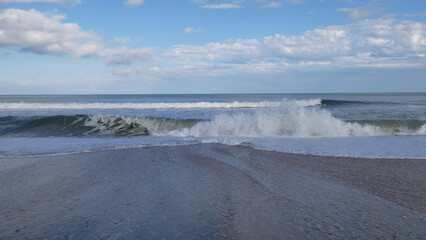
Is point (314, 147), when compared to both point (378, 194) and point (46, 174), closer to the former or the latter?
point (378, 194)

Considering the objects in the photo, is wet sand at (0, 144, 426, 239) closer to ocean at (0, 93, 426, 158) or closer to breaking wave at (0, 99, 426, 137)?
ocean at (0, 93, 426, 158)

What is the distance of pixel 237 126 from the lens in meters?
13.9

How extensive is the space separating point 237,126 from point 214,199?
378 inches

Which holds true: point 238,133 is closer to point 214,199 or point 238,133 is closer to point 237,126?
point 237,126

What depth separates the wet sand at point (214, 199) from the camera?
3289mm

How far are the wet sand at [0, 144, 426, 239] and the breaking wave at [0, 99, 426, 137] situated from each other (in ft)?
18.9

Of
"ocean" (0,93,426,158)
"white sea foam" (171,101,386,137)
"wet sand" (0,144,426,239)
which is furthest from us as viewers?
"white sea foam" (171,101,386,137)

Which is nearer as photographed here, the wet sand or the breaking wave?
the wet sand

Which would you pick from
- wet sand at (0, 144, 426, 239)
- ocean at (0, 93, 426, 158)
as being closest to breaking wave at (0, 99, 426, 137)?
ocean at (0, 93, 426, 158)

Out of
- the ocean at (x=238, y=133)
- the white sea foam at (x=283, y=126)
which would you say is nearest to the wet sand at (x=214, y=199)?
the ocean at (x=238, y=133)

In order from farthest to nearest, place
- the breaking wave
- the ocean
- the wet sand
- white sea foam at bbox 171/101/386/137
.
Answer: the breaking wave < white sea foam at bbox 171/101/386/137 < the ocean < the wet sand

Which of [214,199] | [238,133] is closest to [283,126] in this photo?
[238,133]

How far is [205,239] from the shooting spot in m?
3.06

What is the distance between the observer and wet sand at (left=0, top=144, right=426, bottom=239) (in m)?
3.29
